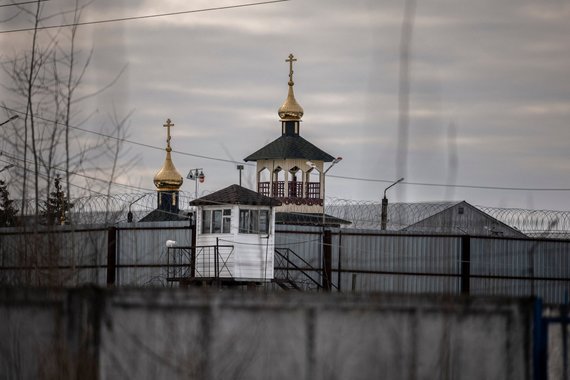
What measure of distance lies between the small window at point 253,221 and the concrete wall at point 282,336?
21.2m

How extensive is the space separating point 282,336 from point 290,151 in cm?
3881

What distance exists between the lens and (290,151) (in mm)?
46469

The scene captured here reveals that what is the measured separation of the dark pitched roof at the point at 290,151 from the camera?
152 ft

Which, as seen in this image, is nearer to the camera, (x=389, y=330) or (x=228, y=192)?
(x=389, y=330)

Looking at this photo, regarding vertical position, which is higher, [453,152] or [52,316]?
[453,152]

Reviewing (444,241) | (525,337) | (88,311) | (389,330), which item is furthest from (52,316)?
(444,241)

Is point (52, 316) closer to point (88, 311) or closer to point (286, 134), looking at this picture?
point (88, 311)

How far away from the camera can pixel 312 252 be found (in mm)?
32344

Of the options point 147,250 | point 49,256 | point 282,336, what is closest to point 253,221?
point 147,250

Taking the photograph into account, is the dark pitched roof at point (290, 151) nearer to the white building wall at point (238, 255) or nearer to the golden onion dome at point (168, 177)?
the golden onion dome at point (168, 177)

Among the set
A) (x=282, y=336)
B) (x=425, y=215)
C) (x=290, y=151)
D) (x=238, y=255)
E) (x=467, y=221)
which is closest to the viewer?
(x=282, y=336)

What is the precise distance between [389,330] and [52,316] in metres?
2.50

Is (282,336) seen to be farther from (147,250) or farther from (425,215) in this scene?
(425,215)

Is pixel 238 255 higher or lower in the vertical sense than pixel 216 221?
lower
